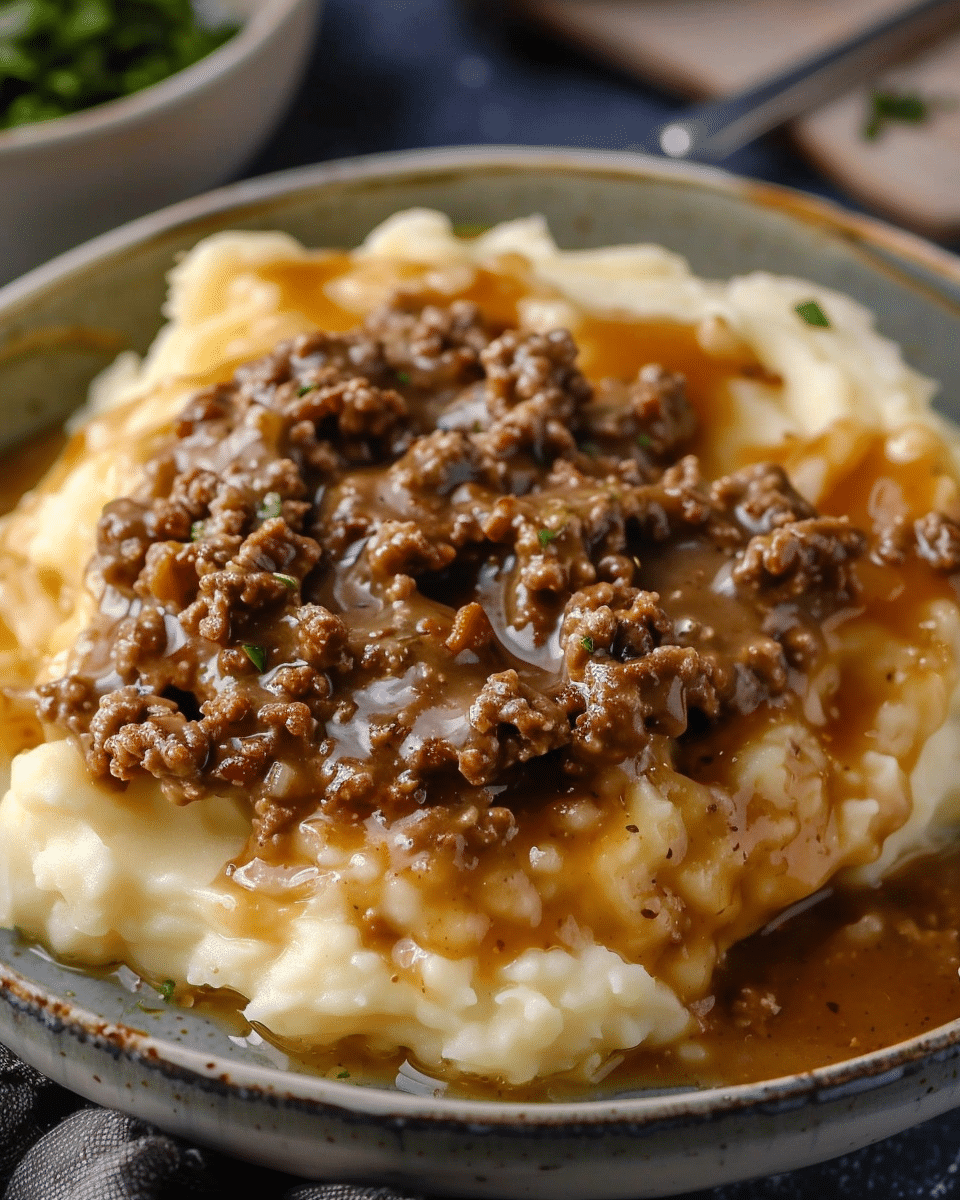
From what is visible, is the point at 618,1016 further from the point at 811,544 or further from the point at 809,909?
the point at 811,544

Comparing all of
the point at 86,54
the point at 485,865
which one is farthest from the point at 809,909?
the point at 86,54

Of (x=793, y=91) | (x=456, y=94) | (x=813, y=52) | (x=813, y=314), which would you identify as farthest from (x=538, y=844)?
(x=813, y=52)

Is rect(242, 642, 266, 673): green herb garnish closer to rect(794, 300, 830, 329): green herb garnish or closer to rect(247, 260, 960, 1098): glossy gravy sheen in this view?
rect(247, 260, 960, 1098): glossy gravy sheen

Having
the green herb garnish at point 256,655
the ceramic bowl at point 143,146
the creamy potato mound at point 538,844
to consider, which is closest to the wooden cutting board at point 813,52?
the ceramic bowl at point 143,146

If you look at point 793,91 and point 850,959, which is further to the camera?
point 793,91

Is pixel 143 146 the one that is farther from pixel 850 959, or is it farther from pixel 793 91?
pixel 850 959

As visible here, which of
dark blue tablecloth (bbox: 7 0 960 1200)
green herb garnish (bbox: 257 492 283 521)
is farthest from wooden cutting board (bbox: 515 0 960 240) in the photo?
green herb garnish (bbox: 257 492 283 521)
